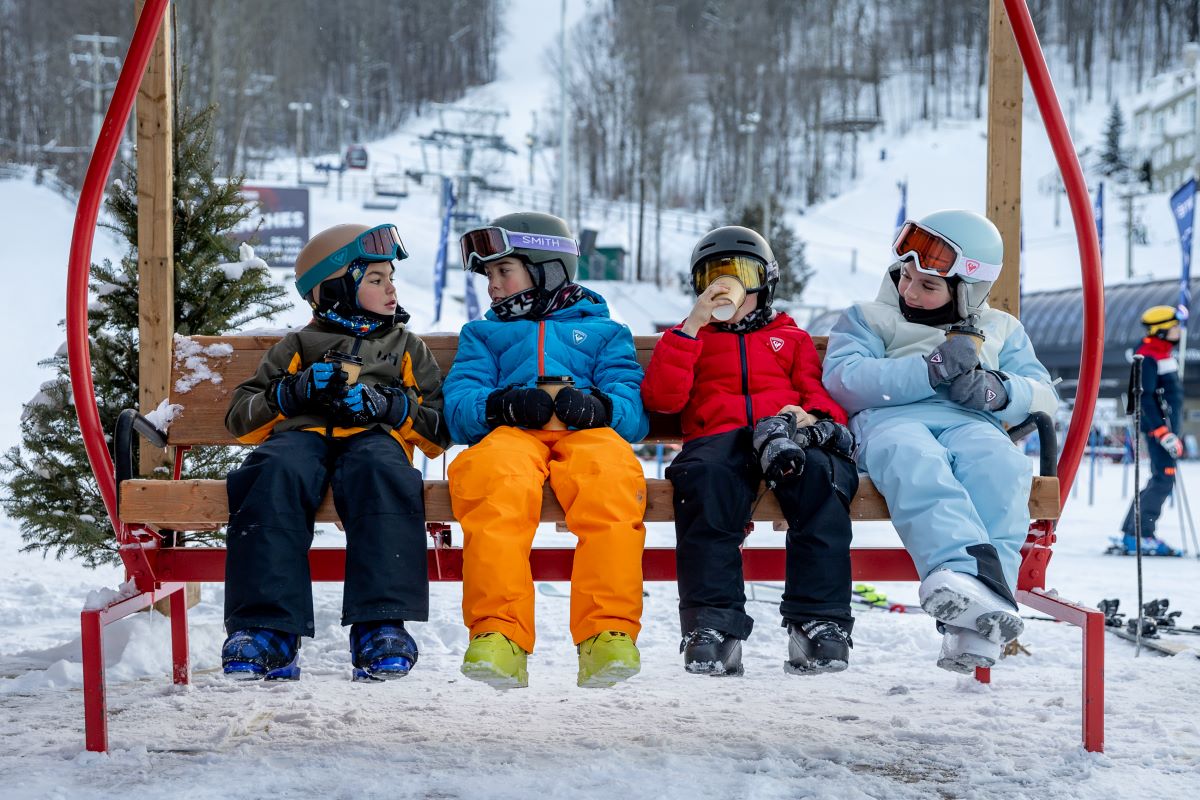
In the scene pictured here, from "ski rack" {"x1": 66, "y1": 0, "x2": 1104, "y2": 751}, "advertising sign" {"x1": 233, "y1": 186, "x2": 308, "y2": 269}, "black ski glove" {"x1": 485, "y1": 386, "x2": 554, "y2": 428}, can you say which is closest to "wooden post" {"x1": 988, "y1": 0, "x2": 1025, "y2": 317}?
"ski rack" {"x1": 66, "y1": 0, "x2": 1104, "y2": 751}

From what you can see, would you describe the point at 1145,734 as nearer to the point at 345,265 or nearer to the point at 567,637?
the point at 567,637

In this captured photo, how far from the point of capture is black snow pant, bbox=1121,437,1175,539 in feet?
26.7

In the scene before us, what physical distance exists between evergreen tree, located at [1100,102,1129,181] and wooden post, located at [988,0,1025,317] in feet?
175

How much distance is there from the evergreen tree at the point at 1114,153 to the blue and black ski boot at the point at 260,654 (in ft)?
183

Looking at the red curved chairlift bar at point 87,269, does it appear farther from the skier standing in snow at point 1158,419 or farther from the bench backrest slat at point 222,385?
the skier standing in snow at point 1158,419

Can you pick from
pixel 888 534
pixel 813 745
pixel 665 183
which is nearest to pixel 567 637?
pixel 813 745

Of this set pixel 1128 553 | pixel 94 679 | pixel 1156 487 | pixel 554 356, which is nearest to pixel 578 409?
pixel 554 356

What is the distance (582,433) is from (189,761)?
1.31 meters

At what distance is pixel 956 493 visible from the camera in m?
2.90

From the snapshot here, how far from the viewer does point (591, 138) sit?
42594 millimetres

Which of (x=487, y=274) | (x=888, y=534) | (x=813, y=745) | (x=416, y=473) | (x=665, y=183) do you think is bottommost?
(x=888, y=534)

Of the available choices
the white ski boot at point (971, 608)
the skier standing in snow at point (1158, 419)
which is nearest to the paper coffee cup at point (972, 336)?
the white ski boot at point (971, 608)

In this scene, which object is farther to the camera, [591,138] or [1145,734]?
[591,138]

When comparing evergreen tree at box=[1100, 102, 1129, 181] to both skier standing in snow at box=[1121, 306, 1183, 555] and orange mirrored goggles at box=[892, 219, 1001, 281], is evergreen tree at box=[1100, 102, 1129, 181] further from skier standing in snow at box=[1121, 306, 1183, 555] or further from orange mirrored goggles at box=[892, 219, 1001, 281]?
orange mirrored goggles at box=[892, 219, 1001, 281]
